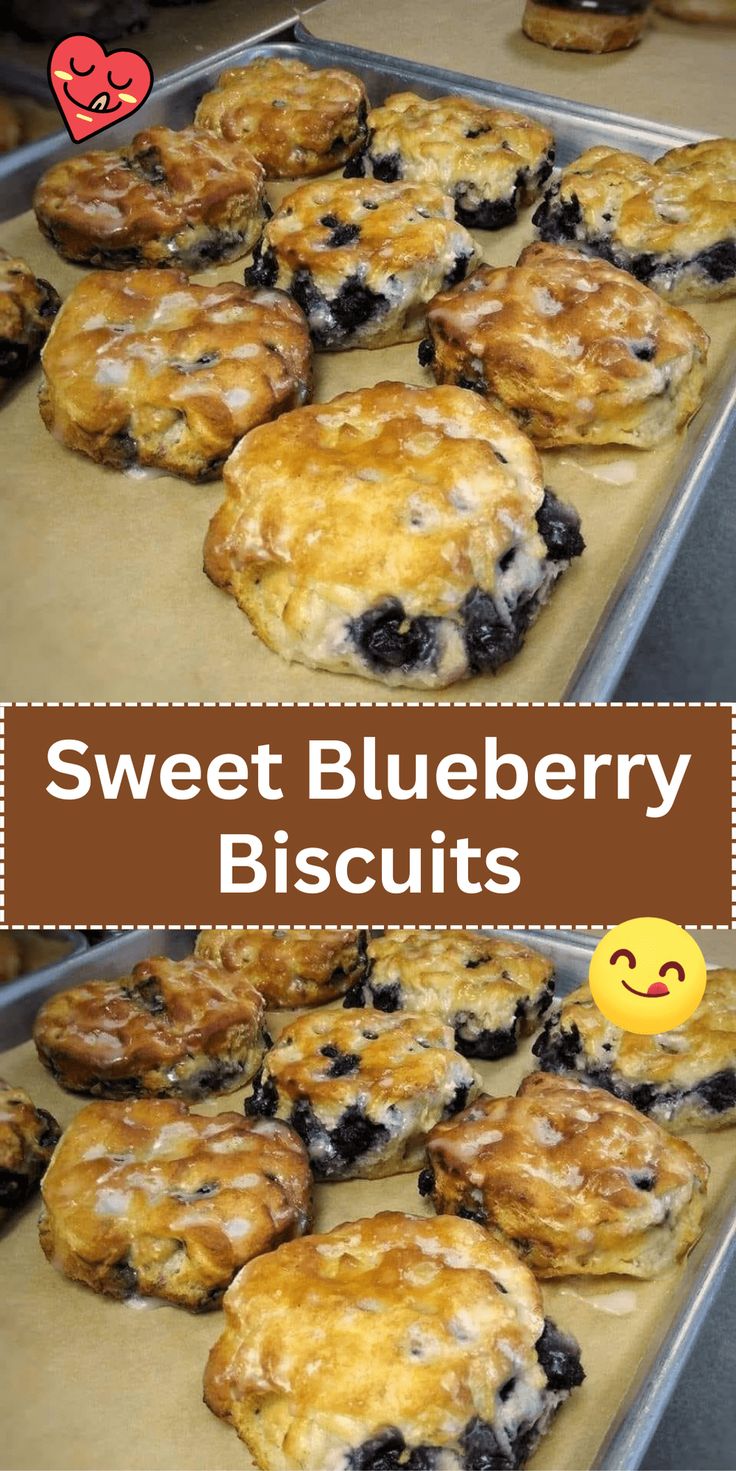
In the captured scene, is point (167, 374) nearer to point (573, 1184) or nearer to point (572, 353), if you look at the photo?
point (572, 353)

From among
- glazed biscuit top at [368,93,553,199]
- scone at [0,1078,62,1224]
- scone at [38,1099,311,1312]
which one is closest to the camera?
scone at [38,1099,311,1312]

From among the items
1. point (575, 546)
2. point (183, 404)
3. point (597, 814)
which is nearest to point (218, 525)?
point (183, 404)

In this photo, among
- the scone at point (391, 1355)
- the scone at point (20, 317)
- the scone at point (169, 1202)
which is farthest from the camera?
the scone at point (20, 317)

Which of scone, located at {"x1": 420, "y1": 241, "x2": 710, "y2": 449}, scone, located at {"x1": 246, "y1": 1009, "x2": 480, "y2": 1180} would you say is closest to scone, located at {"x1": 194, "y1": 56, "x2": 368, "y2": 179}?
scone, located at {"x1": 420, "y1": 241, "x2": 710, "y2": 449}

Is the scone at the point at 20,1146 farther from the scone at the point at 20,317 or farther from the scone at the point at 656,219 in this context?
the scone at the point at 656,219

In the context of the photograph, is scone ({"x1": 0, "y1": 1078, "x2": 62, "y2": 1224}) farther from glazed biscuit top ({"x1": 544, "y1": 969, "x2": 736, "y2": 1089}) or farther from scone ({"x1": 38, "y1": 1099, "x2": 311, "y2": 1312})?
glazed biscuit top ({"x1": 544, "y1": 969, "x2": 736, "y2": 1089})

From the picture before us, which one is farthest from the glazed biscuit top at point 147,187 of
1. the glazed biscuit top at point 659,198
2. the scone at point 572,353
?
the glazed biscuit top at point 659,198

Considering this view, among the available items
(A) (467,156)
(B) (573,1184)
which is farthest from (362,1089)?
(A) (467,156)
